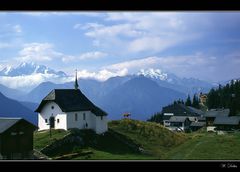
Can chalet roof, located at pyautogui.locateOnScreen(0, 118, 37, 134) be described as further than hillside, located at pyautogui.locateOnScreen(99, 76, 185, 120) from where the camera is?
No

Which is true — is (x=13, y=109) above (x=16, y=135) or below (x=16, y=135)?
above

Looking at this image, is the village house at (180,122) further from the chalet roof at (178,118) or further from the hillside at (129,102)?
the hillside at (129,102)

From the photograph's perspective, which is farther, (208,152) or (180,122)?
(180,122)

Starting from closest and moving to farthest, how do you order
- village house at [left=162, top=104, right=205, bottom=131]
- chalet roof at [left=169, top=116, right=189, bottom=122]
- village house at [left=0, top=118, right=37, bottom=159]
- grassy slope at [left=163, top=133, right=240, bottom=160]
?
grassy slope at [left=163, top=133, right=240, bottom=160], village house at [left=0, top=118, right=37, bottom=159], village house at [left=162, top=104, right=205, bottom=131], chalet roof at [left=169, top=116, right=189, bottom=122]

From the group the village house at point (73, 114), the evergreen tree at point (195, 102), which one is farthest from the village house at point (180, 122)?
the village house at point (73, 114)

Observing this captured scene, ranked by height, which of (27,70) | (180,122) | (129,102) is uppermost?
(27,70)

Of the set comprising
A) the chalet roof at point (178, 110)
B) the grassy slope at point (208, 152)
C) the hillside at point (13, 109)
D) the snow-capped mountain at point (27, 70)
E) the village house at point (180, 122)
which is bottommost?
the village house at point (180, 122)

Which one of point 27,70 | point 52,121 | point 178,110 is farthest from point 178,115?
point 27,70

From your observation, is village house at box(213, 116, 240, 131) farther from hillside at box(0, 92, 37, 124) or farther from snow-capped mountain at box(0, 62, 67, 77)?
snow-capped mountain at box(0, 62, 67, 77)

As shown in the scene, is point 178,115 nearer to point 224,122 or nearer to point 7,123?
point 224,122

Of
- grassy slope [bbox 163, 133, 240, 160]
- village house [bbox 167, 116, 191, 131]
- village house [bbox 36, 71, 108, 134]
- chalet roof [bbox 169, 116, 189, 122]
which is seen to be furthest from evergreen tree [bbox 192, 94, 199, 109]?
grassy slope [bbox 163, 133, 240, 160]

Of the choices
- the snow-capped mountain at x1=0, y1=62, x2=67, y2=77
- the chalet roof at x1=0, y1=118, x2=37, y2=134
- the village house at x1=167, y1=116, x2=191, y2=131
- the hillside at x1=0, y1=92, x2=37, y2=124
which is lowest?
the village house at x1=167, y1=116, x2=191, y2=131
